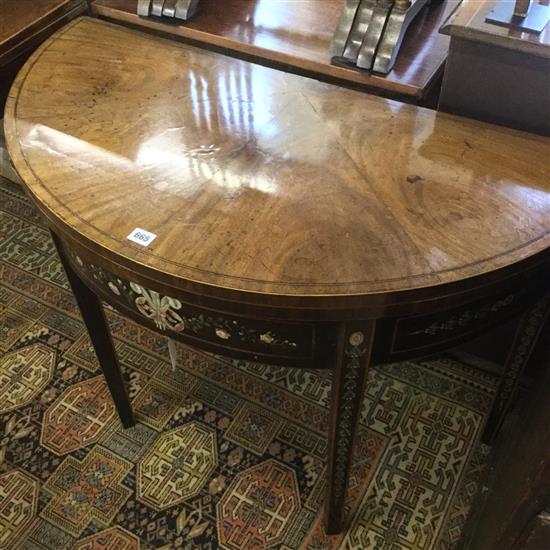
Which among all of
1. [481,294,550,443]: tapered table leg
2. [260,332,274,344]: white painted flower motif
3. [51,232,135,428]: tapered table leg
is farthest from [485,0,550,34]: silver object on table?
[51,232,135,428]: tapered table leg

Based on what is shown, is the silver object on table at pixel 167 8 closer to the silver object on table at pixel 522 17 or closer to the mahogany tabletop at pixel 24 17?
the mahogany tabletop at pixel 24 17

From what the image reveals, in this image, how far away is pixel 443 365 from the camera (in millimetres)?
1288

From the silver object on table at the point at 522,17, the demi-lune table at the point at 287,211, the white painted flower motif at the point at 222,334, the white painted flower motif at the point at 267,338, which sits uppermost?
the silver object on table at the point at 522,17

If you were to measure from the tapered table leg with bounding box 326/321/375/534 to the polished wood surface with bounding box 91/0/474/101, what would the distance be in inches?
15.2

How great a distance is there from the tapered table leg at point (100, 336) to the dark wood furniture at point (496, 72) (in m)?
0.57

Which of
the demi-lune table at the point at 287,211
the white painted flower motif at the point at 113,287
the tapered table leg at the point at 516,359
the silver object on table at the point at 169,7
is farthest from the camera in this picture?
the silver object on table at the point at 169,7

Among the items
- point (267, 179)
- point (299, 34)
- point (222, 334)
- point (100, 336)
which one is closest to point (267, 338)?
point (222, 334)

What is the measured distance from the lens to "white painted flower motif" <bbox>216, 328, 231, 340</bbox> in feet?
2.29

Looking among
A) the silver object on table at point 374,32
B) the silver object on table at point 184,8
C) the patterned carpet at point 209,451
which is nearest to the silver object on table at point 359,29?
the silver object on table at point 374,32

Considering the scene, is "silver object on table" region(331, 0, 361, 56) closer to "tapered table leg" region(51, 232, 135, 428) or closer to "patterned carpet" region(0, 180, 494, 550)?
"tapered table leg" region(51, 232, 135, 428)

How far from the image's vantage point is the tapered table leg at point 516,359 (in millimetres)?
870

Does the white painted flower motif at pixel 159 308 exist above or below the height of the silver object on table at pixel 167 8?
below

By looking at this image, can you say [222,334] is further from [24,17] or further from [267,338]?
[24,17]

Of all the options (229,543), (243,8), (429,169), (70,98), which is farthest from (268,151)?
(229,543)
